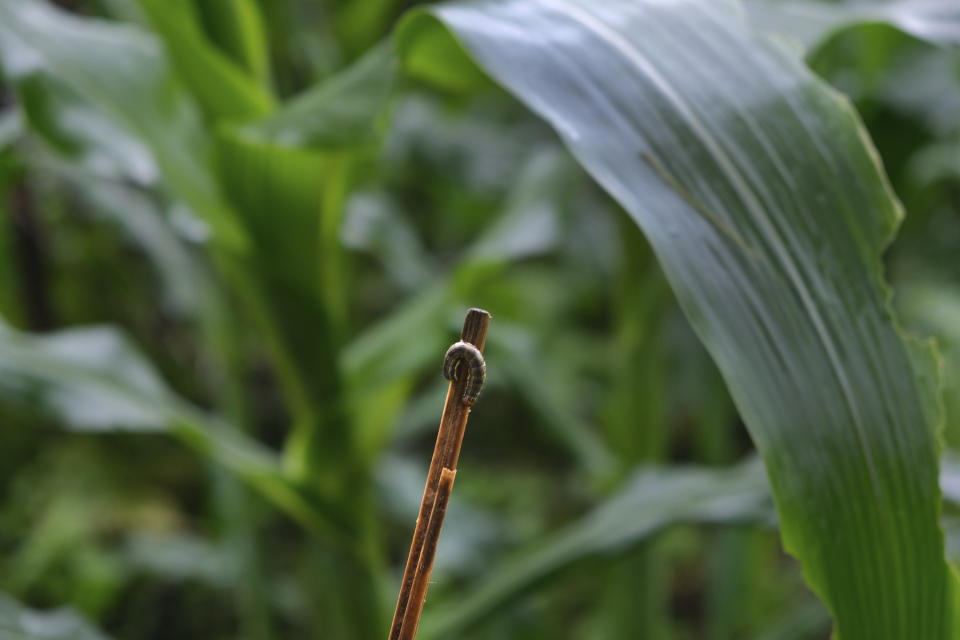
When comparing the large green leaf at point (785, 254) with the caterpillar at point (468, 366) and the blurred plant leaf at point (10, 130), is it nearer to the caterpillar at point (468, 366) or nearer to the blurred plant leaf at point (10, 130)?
the caterpillar at point (468, 366)

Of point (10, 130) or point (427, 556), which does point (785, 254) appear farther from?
point (10, 130)

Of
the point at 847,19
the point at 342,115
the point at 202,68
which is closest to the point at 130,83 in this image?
the point at 202,68

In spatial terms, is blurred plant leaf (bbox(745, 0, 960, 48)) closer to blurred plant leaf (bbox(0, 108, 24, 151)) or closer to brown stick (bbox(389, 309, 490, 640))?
brown stick (bbox(389, 309, 490, 640))

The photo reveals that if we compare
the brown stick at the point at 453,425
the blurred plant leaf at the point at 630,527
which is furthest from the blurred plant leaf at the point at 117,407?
the brown stick at the point at 453,425

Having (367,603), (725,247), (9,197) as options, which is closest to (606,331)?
(9,197)

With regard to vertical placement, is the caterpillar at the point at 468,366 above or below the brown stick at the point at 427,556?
above

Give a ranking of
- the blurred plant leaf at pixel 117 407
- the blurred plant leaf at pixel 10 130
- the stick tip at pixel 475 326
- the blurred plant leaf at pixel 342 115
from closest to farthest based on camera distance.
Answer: the stick tip at pixel 475 326 < the blurred plant leaf at pixel 342 115 < the blurred plant leaf at pixel 117 407 < the blurred plant leaf at pixel 10 130

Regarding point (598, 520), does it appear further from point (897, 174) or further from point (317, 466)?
point (897, 174)

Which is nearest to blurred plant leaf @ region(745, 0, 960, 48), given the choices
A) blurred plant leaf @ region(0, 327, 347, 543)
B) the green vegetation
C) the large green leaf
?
the green vegetation
